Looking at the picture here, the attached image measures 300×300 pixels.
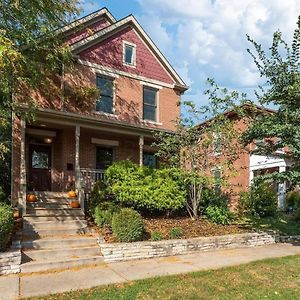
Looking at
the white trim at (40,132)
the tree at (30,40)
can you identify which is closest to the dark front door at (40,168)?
the white trim at (40,132)

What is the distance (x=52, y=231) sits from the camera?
10.0 m

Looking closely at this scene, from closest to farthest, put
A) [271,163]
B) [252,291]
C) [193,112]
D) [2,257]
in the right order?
1. [252,291]
2. [2,257]
3. [193,112]
4. [271,163]

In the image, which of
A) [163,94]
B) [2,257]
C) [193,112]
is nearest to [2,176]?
[163,94]

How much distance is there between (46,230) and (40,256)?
1.75 m

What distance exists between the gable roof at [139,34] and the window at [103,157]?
181 inches

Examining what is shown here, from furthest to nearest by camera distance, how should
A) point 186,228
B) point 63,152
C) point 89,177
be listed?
point 63,152
point 89,177
point 186,228

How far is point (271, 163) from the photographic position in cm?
2273

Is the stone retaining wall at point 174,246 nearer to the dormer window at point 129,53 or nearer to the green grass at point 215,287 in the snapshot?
the green grass at point 215,287

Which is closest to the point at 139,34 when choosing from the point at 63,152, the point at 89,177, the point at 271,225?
the point at 63,152

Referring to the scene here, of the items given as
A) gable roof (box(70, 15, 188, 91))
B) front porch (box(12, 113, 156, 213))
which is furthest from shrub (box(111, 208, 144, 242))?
gable roof (box(70, 15, 188, 91))

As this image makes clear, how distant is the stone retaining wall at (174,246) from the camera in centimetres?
891

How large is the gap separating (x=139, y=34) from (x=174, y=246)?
1197 cm

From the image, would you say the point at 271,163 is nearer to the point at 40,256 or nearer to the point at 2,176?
the point at 2,176

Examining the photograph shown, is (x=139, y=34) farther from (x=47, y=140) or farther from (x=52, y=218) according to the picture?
(x=52, y=218)
